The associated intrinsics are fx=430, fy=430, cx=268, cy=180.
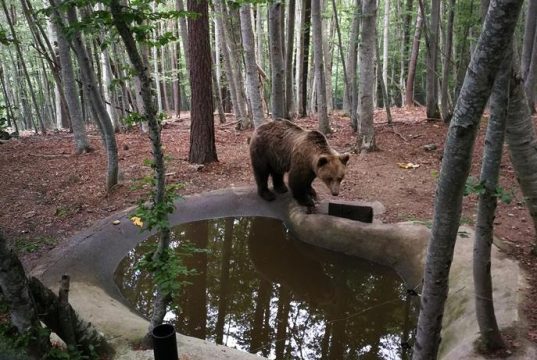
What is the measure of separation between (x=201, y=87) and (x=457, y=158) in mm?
8503

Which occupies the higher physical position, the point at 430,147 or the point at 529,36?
the point at 529,36

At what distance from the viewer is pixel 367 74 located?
10.2 m

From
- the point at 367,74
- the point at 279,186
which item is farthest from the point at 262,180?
the point at 367,74

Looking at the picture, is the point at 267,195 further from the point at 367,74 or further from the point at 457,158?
the point at 457,158

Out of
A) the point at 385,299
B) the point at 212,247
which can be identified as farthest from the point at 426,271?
the point at 212,247

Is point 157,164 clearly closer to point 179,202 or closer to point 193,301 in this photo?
point 193,301

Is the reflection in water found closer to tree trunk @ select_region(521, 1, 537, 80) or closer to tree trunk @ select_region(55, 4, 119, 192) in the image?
tree trunk @ select_region(55, 4, 119, 192)

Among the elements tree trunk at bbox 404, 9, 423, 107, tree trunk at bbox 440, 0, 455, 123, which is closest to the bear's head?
tree trunk at bbox 440, 0, 455, 123

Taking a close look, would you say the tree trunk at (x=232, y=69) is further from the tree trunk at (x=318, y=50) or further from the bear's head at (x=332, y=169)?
the bear's head at (x=332, y=169)

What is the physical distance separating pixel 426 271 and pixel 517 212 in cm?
522

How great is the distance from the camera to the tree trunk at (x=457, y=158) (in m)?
2.06

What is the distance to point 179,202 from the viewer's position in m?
8.44

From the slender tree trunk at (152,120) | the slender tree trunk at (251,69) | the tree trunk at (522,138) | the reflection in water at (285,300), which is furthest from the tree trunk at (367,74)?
the slender tree trunk at (152,120)

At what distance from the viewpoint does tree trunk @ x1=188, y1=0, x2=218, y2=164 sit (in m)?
10.0
